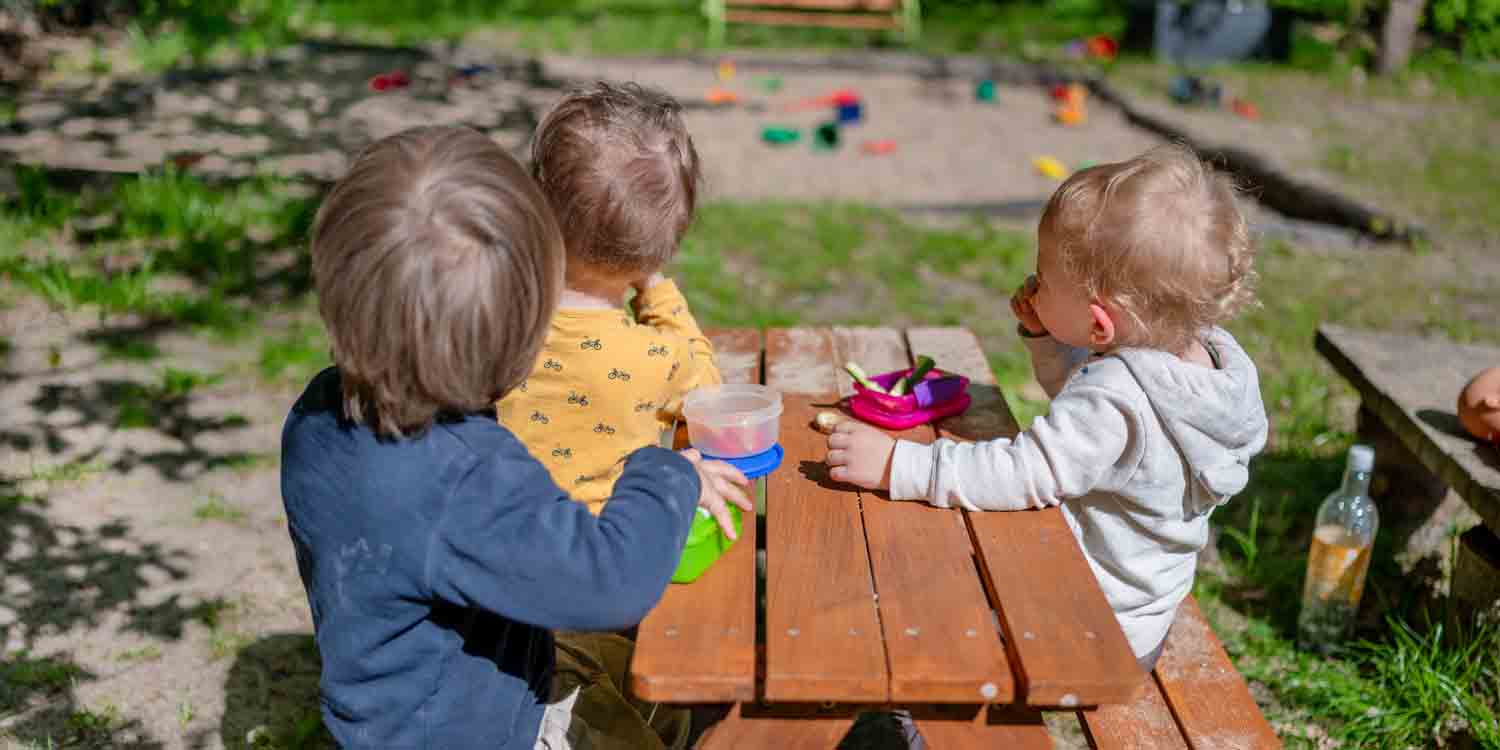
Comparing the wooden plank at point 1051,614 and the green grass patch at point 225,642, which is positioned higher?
the wooden plank at point 1051,614

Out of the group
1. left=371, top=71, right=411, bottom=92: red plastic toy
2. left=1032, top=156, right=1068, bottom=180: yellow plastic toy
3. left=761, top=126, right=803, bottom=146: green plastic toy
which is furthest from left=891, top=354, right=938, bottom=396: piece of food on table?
left=761, top=126, right=803, bottom=146: green plastic toy

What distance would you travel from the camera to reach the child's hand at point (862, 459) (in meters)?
2.27

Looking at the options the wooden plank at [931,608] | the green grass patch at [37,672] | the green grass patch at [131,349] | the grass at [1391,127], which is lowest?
the grass at [1391,127]

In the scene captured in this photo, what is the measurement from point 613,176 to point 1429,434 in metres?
2.18

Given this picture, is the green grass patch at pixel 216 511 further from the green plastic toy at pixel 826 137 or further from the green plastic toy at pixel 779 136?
the green plastic toy at pixel 826 137

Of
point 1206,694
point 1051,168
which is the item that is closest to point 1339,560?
point 1206,694

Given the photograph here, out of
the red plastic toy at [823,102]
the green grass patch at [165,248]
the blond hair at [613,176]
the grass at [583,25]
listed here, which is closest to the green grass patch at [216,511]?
the green grass patch at [165,248]

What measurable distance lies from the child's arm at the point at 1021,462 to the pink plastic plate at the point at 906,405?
308 mm

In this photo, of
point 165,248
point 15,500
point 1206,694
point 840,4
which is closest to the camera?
point 1206,694

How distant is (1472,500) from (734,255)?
3768 mm

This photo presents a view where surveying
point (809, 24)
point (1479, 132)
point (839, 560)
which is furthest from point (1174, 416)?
point (809, 24)

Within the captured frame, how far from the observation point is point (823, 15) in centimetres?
1262

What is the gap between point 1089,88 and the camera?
34.1ft

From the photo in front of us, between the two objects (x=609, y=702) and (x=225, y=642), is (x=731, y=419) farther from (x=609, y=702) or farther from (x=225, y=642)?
(x=225, y=642)
